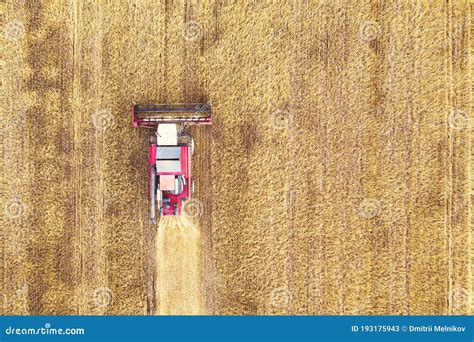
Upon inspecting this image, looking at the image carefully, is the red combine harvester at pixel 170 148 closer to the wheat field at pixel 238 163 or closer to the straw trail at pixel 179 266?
the wheat field at pixel 238 163

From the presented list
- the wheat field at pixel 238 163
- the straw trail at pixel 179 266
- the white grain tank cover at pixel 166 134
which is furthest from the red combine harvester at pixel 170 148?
the straw trail at pixel 179 266

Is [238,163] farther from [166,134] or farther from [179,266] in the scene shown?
[179,266]

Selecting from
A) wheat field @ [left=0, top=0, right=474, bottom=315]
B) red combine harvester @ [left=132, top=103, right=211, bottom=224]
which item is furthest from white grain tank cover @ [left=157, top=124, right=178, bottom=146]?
wheat field @ [left=0, top=0, right=474, bottom=315]

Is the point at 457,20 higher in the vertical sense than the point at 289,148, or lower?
higher

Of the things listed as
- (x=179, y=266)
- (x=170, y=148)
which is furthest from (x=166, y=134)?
(x=179, y=266)

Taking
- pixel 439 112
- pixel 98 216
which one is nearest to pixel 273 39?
pixel 439 112

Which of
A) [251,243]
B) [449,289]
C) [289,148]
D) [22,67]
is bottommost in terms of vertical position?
[449,289]

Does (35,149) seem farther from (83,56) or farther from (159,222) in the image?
(159,222)
